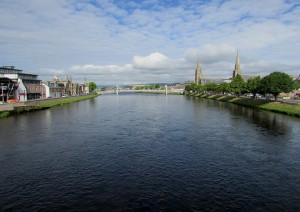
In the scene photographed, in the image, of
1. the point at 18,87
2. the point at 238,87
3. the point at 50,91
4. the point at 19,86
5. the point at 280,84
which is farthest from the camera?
the point at 50,91

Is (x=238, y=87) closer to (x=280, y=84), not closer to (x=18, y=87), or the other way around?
(x=280, y=84)

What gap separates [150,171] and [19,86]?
11058 cm

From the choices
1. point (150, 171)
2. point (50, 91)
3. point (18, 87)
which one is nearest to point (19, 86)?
point (18, 87)

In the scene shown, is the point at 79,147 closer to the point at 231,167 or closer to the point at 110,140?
the point at 110,140

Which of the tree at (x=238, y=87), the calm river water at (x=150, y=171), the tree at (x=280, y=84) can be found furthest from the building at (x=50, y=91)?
the tree at (x=280, y=84)

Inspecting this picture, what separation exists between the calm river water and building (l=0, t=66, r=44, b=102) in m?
66.7

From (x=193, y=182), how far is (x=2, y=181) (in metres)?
19.7

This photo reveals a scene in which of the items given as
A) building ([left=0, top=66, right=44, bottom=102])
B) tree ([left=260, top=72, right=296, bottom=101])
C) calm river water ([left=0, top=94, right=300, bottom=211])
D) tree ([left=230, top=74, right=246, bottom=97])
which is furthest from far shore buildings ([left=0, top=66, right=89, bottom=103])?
tree ([left=230, top=74, right=246, bottom=97])

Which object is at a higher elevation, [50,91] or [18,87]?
[18,87]

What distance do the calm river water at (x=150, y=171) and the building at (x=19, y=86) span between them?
66.7 metres

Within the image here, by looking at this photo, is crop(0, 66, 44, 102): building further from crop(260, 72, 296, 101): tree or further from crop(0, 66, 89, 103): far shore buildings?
crop(260, 72, 296, 101): tree

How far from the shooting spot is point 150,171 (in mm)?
30000

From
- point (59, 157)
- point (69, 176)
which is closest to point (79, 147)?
point (59, 157)

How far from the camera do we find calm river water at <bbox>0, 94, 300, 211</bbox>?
887 inches
